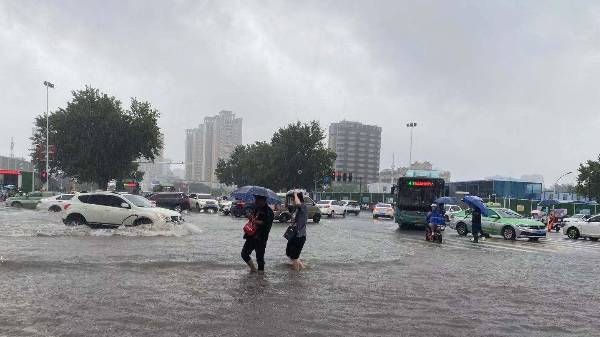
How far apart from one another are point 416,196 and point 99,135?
120 feet

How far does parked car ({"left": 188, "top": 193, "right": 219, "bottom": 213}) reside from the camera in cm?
4922

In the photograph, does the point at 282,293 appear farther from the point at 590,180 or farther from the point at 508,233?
the point at 590,180

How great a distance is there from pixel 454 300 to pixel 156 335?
5129 millimetres

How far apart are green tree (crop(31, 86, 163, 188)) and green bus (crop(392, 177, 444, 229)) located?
3382 centimetres

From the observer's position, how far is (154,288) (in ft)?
31.1

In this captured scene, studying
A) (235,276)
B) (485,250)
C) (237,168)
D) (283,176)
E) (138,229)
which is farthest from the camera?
(237,168)

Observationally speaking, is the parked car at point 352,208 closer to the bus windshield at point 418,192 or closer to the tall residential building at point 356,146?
the bus windshield at point 418,192

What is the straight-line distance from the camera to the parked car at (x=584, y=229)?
28.8m

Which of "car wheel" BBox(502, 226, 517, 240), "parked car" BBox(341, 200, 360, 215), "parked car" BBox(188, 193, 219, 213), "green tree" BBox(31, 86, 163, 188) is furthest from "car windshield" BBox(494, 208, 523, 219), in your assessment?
"green tree" BBox(31, 86, 163, 188)

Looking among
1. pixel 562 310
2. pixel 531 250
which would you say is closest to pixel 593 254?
pixel 531 250

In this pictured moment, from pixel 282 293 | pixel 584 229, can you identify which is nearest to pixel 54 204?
pixel 282 293

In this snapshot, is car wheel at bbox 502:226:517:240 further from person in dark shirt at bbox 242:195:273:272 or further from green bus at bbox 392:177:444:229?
person in dark shirt at bbox 242:195:273:272

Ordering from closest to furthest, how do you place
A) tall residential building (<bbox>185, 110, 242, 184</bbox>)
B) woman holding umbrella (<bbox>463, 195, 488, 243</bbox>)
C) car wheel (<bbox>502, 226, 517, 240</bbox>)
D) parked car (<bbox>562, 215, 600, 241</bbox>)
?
woman holding umbrella (<bbox>463, 195, 488, 243</bbox>)
car wheel (<bbox>502, 226, 517, 240</bbox>)
parked car (<bbox>562, 215, 600, 241</bbox>)
tall residential building (<bbox>185, 110, 242, 184</bbox>)

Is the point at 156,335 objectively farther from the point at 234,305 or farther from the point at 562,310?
the point at 562,310
